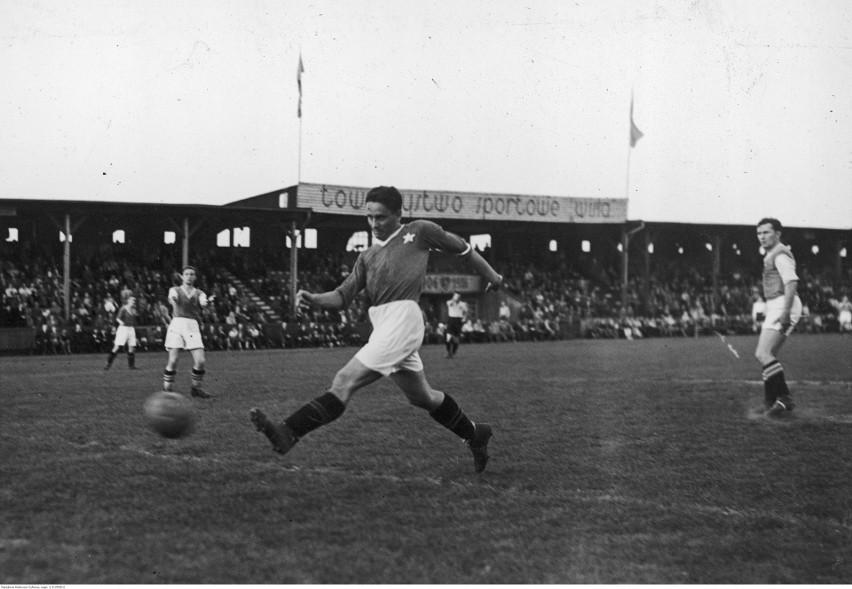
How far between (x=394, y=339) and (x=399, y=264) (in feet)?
1.71

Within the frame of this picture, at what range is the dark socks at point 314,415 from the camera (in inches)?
214

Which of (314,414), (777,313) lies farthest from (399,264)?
(777,313)

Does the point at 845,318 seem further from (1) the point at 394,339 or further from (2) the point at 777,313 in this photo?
(1) the point at 394,339

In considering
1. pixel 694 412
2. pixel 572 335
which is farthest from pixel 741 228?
pixel 694 412

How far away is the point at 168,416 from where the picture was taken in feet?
21.4

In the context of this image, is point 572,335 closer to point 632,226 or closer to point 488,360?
point 632,226

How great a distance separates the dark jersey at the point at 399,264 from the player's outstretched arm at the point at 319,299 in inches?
2.4

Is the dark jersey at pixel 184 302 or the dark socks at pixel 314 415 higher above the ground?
the dark jersey at pixel 184 302

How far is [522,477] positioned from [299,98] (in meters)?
28.6

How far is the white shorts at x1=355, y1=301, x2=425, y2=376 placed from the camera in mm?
5707

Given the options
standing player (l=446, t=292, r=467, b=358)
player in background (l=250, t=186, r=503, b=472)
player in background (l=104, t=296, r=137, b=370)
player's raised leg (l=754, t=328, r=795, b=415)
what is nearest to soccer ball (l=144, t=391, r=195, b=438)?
player in background (l=250, t=186, r=503, b=472)

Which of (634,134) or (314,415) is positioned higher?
(634,134)

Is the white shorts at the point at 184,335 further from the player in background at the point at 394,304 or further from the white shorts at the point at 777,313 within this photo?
the white shorts at the point at 777,313

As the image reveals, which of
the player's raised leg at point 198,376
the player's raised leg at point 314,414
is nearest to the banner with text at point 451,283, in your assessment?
the player's raised leg at point 198,376
